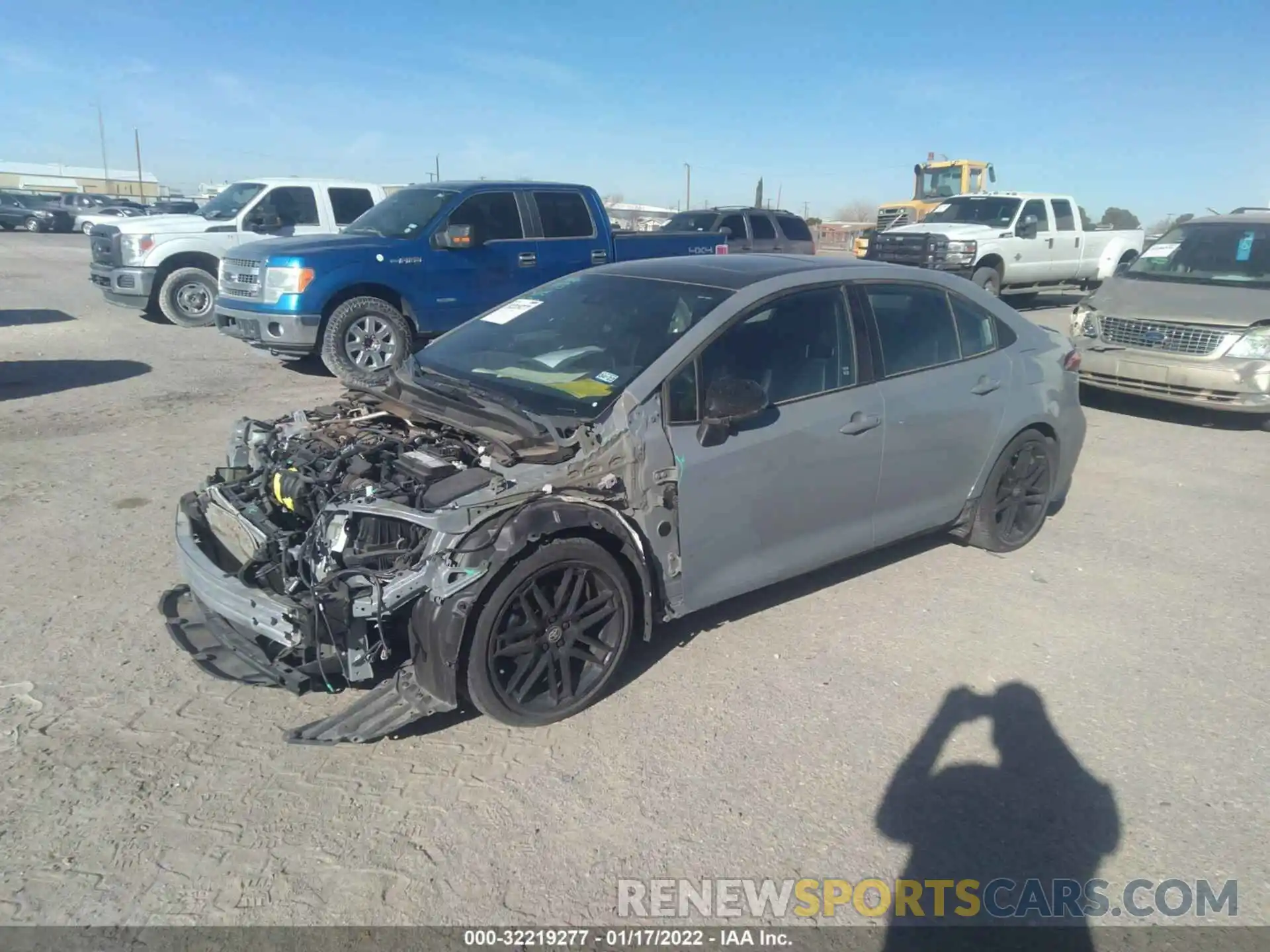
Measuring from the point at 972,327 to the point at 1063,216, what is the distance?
14921 millimetres

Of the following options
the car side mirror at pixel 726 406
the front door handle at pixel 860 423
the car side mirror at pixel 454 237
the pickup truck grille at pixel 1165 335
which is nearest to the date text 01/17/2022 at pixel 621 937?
the car side mirror at pixel 726 406

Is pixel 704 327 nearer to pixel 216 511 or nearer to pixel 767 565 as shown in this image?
pixel 767 565

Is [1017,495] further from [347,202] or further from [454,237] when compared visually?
[347,202]

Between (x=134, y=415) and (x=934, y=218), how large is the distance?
15106 mm

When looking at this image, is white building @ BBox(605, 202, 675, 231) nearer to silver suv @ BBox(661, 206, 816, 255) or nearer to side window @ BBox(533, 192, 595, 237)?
silver suv @ BBox(661, 206, 816, 255)

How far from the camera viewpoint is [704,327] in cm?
402

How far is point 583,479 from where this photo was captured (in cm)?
356

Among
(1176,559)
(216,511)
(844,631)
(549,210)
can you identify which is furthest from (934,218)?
(216,511)

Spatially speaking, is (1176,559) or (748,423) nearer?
(748,423)

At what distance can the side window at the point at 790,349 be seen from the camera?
160 inches

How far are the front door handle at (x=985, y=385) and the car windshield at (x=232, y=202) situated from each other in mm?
11494

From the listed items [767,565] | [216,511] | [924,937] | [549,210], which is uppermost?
[549,210]

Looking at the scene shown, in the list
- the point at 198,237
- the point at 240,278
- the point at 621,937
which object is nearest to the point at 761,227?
the point at 198,237

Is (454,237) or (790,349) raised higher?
(454,237)
